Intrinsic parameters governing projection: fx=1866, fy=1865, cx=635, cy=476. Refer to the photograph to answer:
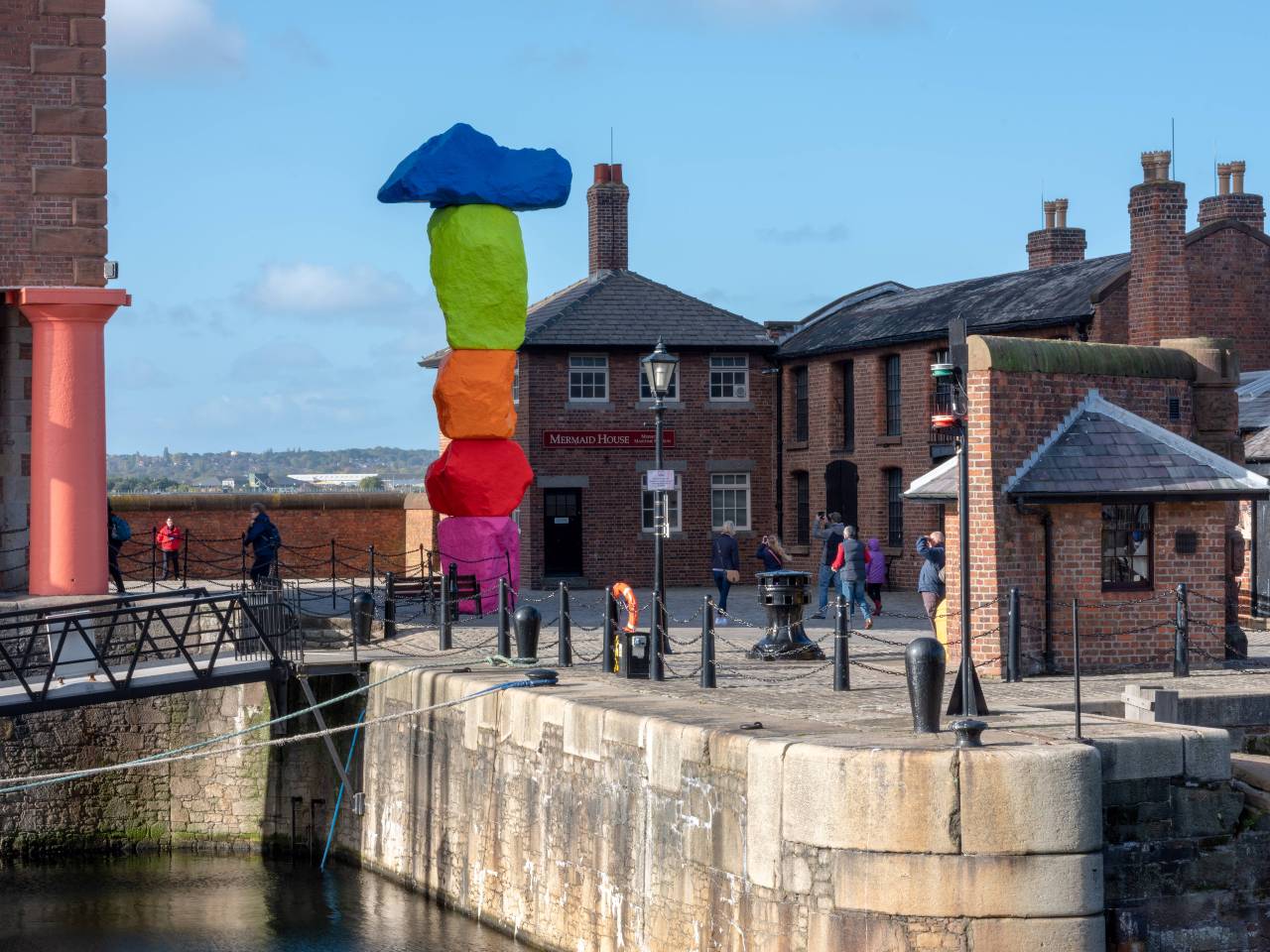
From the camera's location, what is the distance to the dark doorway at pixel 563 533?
38.7 m

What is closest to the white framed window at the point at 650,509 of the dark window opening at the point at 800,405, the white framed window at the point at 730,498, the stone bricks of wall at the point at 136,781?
the white framed window at the point at 730,498

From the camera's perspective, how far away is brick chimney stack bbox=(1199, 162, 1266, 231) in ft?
127

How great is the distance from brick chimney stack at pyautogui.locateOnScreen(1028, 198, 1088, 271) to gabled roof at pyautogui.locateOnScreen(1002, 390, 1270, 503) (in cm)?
2148

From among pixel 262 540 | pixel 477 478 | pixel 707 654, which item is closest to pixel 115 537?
pixel 262 540

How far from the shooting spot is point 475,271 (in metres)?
26.4

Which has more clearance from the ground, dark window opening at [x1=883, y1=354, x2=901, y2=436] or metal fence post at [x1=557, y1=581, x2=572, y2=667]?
dark window opening at [x1=883, y1=354, x2=901, y2=436]

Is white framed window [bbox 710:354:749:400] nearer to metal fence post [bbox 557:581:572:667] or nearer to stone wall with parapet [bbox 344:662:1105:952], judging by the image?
metal fence post [bbox 557:581:572:667]

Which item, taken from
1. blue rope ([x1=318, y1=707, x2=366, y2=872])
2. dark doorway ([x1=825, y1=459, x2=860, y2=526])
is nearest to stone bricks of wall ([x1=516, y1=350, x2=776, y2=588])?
dark doorway ([x1=825, y1=459, x2=860, y2=526])

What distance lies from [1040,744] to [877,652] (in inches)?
359

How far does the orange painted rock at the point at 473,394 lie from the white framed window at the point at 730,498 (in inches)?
537

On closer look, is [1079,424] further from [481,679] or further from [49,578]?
[49,578]

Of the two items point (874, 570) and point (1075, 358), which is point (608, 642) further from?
point (874, 570)

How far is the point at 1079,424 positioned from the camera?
19.6m

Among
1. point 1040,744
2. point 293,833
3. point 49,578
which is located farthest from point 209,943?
point 1040,744
